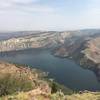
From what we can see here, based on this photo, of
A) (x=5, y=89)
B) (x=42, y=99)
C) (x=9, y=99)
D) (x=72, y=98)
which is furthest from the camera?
(x=5, y=89)

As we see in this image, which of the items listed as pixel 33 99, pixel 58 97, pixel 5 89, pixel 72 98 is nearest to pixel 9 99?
pixel 33 99

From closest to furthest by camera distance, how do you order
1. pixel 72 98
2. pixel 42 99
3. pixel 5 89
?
1. pixel 42 99
2. pixel 72 98
3. pixel 5 89

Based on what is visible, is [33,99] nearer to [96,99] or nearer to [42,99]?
[42,99]

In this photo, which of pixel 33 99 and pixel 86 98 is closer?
pixel 33 99

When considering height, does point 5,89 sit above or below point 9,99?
below

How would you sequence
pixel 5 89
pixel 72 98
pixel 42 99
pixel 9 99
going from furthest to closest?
pixel 5 89 < pixel 72 98 < pixel 42 99 < pixel 9 99

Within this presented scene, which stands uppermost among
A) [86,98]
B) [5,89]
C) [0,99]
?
[0,99]

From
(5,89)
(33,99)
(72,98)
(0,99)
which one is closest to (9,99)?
(0,99)

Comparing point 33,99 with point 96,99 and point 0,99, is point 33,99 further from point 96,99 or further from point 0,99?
point 96,99

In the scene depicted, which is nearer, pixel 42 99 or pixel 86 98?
pixel 42 99
